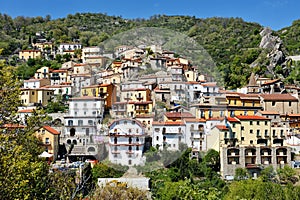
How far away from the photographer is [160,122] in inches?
845

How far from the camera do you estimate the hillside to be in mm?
41041

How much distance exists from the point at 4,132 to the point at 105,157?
587 inches

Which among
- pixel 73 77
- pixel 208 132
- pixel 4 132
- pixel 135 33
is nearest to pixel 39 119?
pixel 4 132

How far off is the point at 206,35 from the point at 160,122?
32107 millimetres

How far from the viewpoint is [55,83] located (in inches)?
1357

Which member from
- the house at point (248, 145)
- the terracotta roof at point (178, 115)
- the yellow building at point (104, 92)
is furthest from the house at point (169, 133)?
the yellow building at point (104, 92)

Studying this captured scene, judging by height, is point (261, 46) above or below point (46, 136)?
above

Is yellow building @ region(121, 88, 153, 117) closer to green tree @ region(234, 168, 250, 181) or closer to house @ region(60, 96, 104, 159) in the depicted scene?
house @ region(60, 96, 104, 159)

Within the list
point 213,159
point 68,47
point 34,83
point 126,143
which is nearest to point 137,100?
point 126,143

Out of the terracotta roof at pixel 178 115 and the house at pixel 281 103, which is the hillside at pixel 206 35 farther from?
the terracotta roof at pixel 178 115

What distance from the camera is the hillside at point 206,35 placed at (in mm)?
41041

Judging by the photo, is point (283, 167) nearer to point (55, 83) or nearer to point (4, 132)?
point (4, 132)

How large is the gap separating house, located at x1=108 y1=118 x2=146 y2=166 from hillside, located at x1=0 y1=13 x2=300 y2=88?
16.3 meters

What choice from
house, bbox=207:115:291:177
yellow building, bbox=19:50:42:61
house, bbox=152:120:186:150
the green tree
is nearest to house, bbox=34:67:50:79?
yellow building, bbox=19:50:42:61
